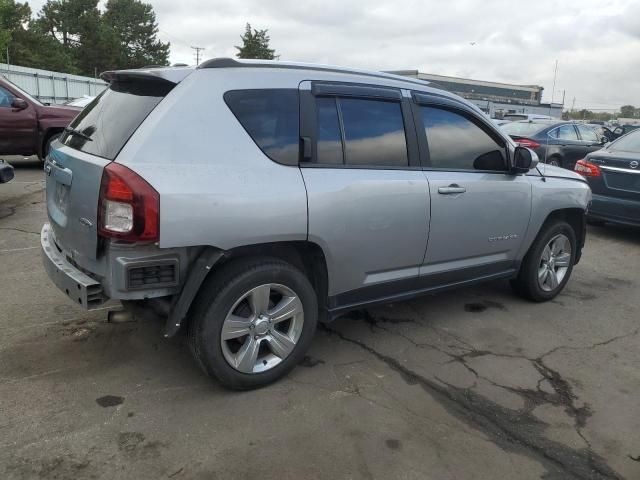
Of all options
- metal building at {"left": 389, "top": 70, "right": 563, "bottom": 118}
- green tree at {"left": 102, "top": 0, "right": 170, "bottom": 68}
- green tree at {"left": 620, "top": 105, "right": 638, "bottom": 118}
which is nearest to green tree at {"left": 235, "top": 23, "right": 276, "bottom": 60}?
metal building at {"left": 389, "top": 70, "right": 563, "bottom": 118}

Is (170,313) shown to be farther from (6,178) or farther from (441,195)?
(6,178)

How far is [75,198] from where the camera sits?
121 inches

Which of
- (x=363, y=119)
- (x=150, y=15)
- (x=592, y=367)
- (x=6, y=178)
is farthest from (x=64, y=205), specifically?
(x=150, y=15)

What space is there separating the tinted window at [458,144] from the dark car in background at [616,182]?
3.93 metres

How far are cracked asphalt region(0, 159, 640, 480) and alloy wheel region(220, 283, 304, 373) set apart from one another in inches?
8.1

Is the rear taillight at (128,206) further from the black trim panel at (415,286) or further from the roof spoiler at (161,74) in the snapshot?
the black trim panel at (415,286)

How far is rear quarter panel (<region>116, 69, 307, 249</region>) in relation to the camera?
284 cm

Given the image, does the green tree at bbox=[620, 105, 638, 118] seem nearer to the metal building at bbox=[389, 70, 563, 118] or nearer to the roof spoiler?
the metal building at bbox=[389, 70, 563, 118]

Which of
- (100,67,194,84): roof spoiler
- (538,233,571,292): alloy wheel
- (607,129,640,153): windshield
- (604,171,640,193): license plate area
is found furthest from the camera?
(607,129,640,153): windshield

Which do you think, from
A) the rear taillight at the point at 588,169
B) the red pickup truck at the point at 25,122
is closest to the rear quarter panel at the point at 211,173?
the rear taillight at the point at 588,169

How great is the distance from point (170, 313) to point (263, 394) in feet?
2.49

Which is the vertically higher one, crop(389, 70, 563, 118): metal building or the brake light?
crop(389, 70, 563, 118): metal building

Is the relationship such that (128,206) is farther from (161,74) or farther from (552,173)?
(552,173)

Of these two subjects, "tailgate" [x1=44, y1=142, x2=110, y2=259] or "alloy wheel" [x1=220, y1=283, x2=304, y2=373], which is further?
"alloy wheel" [x1=220, y1=283, x2=304, y2=373]
